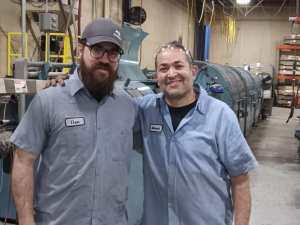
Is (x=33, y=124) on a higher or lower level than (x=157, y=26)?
lower

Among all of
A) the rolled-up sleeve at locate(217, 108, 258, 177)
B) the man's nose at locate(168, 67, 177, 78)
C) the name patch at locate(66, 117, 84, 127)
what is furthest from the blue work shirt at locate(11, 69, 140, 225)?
the rolled-up sleeve at locate(217, 108, 258, 177)

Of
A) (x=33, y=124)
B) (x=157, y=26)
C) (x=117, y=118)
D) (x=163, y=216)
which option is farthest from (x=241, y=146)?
(x=157, y=26)

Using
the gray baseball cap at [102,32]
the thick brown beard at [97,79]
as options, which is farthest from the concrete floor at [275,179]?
the gray baseball cap at [102,32]

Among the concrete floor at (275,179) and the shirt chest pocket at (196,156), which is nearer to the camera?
the shirt chest pocket at (196,156)

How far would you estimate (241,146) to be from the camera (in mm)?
1557

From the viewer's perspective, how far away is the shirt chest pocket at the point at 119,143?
156 cm

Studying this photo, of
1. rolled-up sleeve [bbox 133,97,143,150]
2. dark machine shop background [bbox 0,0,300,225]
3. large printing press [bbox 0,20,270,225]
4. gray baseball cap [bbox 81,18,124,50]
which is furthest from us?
dark machine shop background [bbox 0,0,300,225]

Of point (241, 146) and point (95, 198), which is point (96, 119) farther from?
point (241, 146)

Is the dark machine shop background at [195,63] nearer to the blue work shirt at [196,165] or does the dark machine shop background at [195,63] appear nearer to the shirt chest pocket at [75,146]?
the shirt chest pocket at [75,146]

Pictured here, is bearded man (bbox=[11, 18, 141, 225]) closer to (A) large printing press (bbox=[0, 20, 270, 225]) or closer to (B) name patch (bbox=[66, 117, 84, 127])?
(B) name patch (bbox=[66, 117, 84, 127])

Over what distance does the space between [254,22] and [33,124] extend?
15424mm

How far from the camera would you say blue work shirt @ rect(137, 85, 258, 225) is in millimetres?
1547

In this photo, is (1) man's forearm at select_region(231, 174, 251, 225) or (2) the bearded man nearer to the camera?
(2) the bearded man

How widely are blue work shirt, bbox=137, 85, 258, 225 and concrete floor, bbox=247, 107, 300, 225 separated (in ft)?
7.20
